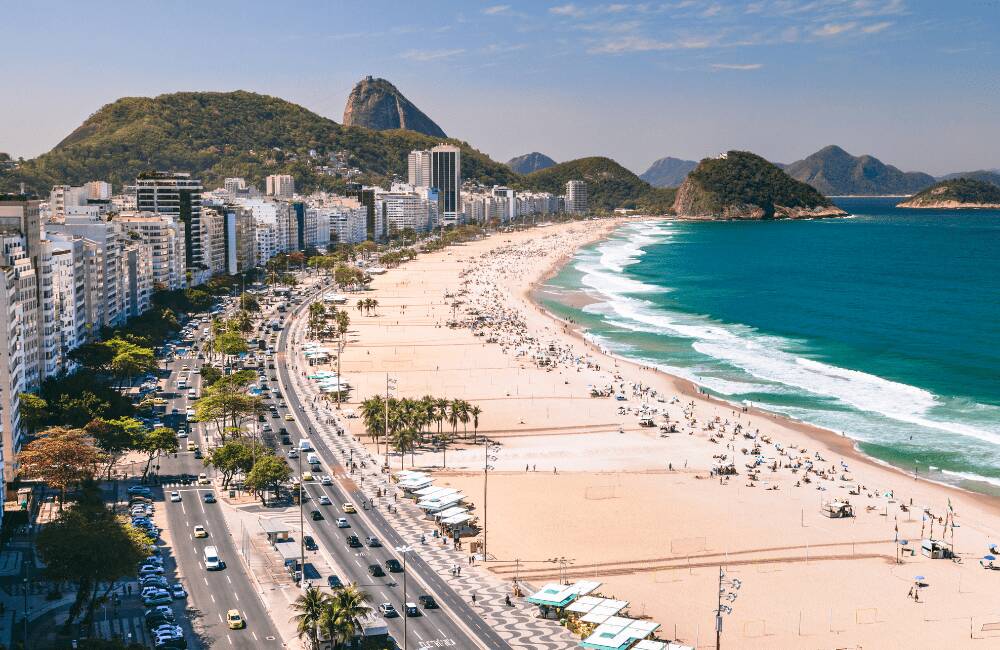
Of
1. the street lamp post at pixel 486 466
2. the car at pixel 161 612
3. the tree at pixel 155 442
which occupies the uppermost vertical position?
Result: the tree at pixel 155 442

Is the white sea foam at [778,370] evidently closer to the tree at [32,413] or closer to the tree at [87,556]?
the tree at [32,413]

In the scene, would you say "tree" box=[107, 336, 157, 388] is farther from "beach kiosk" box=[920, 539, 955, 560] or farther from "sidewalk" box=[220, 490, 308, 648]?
"beach kiosk" box=[920, 539, 955, 560]

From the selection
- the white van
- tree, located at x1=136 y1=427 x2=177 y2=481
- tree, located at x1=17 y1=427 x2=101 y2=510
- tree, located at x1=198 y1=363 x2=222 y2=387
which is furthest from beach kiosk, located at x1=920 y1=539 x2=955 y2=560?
tree, located at x1=198 y1=363 x2=222 y2=387

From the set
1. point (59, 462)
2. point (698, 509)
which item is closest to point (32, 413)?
point (59, 462)

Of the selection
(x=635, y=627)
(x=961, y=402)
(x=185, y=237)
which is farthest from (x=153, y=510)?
(x=185, y=237)

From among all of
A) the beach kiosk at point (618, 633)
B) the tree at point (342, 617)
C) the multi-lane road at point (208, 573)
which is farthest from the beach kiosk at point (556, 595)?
the multi-lane road at point (208, 573)
